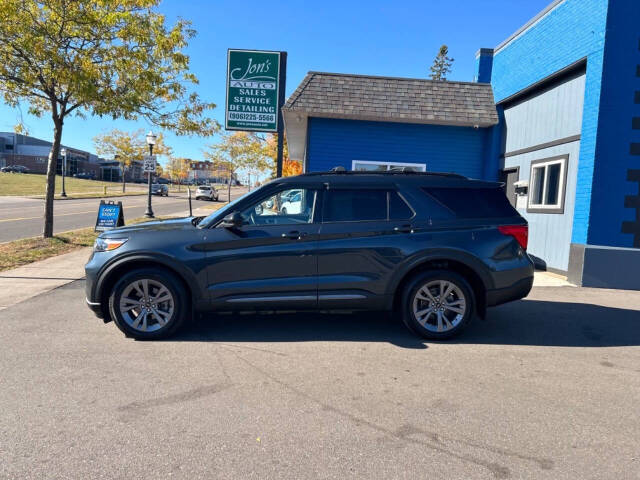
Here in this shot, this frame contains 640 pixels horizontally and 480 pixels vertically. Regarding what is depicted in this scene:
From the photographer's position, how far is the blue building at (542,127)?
815 centimetres

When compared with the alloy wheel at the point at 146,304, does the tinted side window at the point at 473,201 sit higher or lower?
higher

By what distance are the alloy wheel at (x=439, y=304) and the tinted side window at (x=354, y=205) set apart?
950 mm

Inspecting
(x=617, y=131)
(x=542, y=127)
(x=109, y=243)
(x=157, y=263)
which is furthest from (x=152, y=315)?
(x=542, y=127)

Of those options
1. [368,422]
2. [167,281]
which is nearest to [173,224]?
[167,281]

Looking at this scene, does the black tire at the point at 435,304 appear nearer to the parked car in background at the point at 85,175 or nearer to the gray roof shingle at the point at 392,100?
the gray roof shingle at the point at 392,100

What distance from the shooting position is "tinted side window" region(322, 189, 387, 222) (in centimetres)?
500

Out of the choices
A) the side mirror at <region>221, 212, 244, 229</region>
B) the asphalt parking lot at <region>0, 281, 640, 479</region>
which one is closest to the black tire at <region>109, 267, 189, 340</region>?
the asphalt parking lot at <region>0, 281, 640, 479</region>

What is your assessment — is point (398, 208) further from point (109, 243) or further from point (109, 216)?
point (109, 216)

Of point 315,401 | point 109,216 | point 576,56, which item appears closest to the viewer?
point 315,401

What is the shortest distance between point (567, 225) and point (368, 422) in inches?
296

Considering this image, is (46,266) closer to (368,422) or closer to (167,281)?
(167,281)

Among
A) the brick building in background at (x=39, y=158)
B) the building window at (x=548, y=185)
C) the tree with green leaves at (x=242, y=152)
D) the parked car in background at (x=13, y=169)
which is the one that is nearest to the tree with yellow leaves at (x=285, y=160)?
the tree with green leaves at (x=242, y=152)

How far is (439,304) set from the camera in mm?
5027

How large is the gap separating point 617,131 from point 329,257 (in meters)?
6.57
